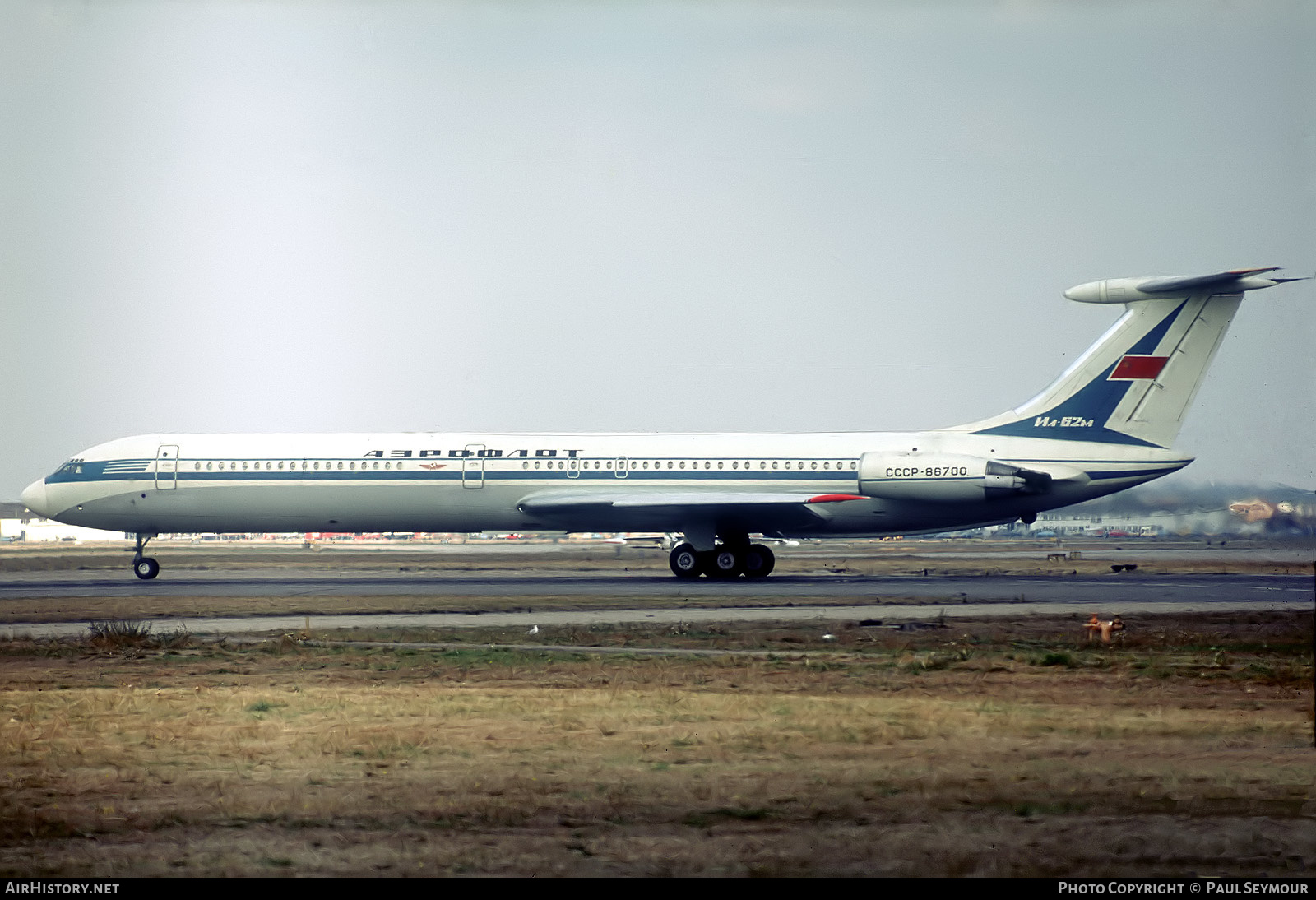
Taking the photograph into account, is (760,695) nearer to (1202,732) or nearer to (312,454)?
(1202,732)

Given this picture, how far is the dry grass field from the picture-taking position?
8.13 metres

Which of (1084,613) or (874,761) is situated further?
(1084,613)

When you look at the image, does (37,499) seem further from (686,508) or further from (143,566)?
(686,508)

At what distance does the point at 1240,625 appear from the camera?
74.4ft

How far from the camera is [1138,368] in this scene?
36.5 m

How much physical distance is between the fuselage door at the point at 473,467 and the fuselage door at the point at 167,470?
966cm

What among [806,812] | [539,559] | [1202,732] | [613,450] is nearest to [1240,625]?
[1202,732]

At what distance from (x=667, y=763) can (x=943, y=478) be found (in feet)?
87.6

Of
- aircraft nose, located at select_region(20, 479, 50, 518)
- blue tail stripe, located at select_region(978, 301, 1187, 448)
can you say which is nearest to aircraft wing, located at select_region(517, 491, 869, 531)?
blue tail stripe, located at select_region(978, 301, 1187, 448)

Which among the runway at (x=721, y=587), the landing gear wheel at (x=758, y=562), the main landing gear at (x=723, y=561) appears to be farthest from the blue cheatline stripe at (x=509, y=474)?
the runway at (x=721, y=587)

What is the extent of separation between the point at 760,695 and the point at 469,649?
6625mm

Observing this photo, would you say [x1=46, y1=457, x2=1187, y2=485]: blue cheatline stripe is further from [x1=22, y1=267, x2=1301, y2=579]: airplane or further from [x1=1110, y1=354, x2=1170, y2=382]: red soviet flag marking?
[x1=1110, y1=354, x2=1170, y2=382]: red soviet flag marking

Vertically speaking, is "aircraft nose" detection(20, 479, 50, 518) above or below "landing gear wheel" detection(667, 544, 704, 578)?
above

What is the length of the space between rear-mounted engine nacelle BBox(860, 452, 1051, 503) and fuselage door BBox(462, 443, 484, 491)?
37.5ft
